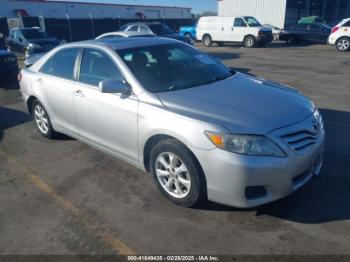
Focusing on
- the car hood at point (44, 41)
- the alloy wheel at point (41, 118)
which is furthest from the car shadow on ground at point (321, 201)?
the car hood at point (44, 41)

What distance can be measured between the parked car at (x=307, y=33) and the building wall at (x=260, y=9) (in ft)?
27.5

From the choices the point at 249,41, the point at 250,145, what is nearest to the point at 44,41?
the point at 249,41

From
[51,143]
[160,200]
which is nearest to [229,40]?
[51,143]

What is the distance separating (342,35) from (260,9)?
16.3 metres

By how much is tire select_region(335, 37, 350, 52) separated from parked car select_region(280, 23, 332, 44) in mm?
4675

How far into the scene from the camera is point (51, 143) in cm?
553

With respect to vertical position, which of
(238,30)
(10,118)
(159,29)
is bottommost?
(10,118)

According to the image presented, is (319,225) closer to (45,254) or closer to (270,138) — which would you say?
(270,138)

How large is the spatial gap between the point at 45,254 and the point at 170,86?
7.06ft

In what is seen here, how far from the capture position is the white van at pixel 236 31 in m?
21.4

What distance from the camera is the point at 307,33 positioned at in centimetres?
2291

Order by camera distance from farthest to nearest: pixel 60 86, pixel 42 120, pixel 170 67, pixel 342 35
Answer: pixel 342 35 → pixel 42 120 → pixel 60 86 → pixel 170 67

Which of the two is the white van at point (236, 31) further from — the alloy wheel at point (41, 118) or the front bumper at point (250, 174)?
the front bumper at point (250, 174)

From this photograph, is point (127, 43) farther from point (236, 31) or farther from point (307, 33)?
point (307, 33)
